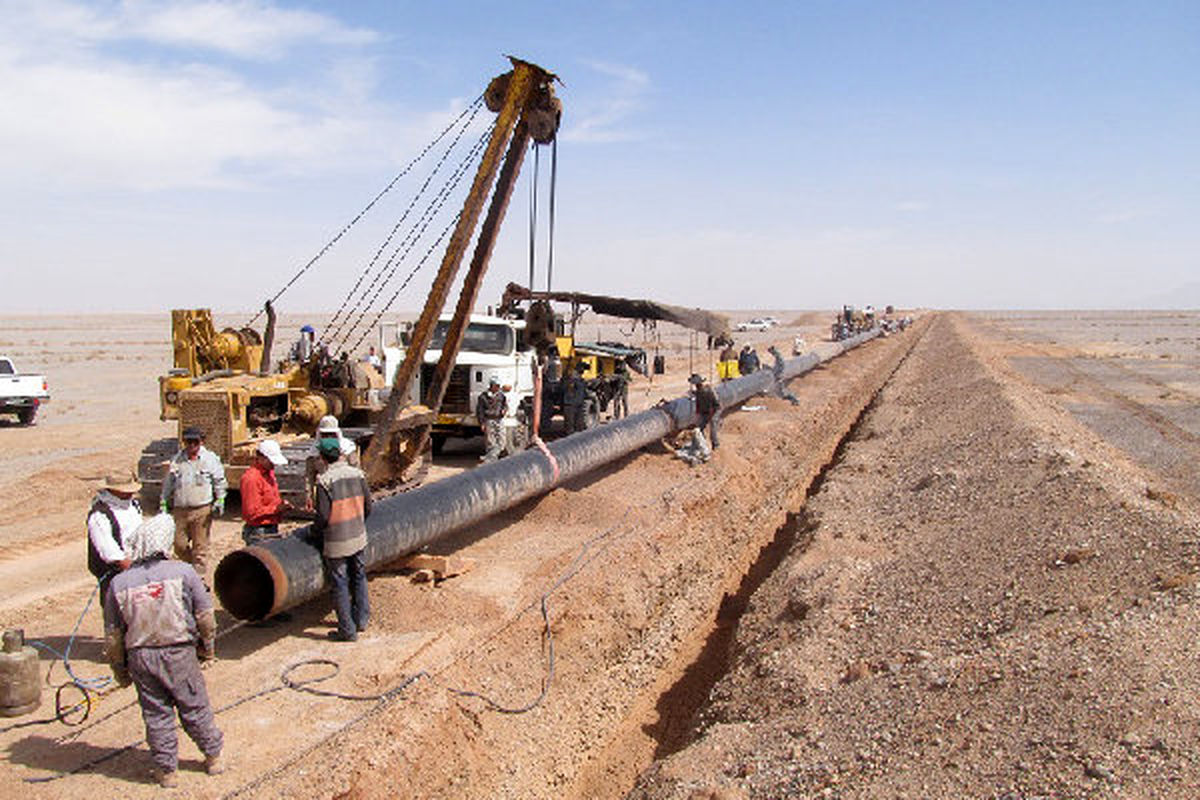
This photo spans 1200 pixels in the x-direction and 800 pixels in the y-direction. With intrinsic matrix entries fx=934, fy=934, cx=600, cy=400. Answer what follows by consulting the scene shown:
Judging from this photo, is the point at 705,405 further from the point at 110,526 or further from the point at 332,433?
the point at 110,526

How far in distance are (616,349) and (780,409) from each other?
5896 millimetres

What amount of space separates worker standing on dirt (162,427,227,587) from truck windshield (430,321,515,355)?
339 inches

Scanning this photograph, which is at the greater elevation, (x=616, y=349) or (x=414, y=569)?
(x=616, y=349)

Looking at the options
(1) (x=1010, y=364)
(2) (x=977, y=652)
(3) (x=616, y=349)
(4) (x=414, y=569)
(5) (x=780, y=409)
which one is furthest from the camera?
(1) (x=1010, y=364)

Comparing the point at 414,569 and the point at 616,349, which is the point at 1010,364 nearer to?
the point at 616,349

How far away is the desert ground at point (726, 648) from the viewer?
18.6 ft

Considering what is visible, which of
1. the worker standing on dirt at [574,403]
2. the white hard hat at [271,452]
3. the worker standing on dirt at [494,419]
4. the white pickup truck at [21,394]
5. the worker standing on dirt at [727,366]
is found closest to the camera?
the white hard hat at [271,452]

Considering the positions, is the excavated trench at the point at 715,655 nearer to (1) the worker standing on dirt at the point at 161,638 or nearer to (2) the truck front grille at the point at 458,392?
(1) the worker standing on dirt at the point at 161,638

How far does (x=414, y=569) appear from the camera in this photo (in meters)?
9.24

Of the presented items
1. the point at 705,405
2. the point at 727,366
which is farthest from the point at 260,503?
the point at 727,366

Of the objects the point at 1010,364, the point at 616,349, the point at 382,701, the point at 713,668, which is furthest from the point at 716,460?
the point at 1010,364

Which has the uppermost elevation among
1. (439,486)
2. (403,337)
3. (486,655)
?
(403,337)

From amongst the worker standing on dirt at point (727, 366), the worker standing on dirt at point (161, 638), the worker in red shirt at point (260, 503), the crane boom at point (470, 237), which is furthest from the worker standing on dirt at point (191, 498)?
the worker standing on dirt at point (727, 366)

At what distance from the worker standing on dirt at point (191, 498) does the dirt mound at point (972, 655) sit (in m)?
4.20
